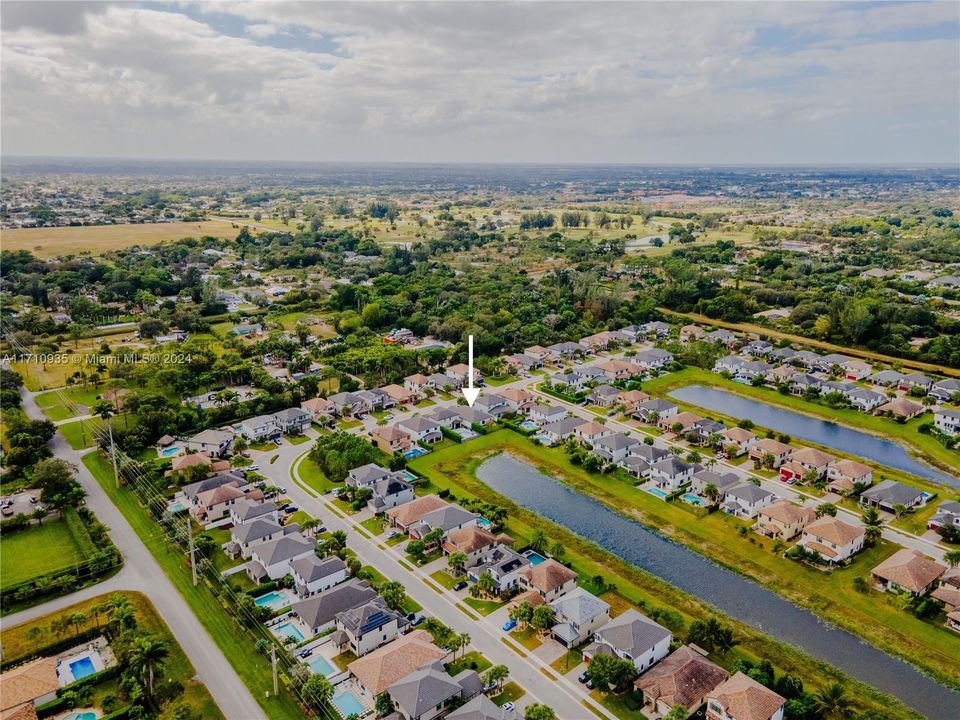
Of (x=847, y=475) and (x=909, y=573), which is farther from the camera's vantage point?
(x=847, y=475)

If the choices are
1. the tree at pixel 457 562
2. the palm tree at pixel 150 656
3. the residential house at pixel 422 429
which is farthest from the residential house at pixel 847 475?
the palm tree at pixel 150 656

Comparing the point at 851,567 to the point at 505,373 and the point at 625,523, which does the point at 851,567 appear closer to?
the point at 625,523

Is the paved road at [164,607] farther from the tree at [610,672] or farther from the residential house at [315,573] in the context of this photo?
the tree at [610,672]

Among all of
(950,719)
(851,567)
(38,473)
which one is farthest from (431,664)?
(38,473)

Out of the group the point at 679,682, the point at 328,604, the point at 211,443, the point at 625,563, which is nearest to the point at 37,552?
the point at 211,443

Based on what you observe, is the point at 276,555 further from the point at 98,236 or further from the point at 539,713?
the point at 98,236
